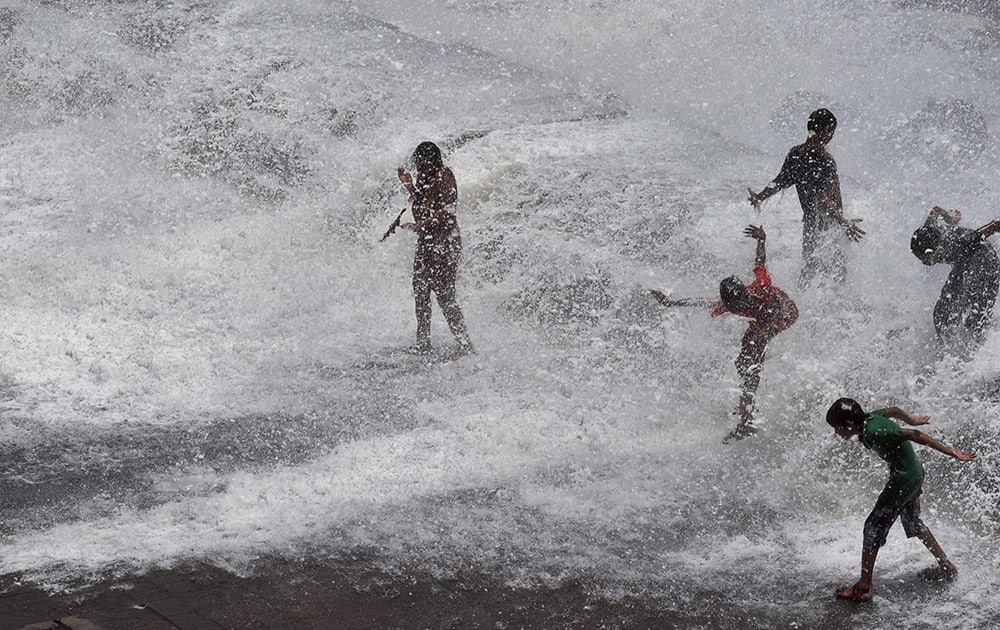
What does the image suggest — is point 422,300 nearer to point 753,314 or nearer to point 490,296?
point 490,296

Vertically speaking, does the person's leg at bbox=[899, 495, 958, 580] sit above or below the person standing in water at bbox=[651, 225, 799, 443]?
below

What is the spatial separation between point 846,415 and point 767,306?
1713 mm

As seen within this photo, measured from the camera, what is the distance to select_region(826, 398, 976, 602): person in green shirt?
4.94 m

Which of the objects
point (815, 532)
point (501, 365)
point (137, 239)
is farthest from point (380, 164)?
point (815, 532)

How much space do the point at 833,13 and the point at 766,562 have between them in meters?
12.4

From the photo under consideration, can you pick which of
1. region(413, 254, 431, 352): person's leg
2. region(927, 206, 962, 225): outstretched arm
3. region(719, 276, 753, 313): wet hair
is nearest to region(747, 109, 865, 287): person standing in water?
region(927, 206, 962, 225): outstretched arm

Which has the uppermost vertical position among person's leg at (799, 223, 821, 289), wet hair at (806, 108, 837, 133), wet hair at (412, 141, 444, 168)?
wet hair at (806, 108, 837, 133)

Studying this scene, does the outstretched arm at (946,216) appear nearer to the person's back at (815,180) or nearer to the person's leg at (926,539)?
the person's back at (815,180)

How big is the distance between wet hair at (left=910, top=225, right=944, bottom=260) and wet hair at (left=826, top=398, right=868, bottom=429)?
2698mm

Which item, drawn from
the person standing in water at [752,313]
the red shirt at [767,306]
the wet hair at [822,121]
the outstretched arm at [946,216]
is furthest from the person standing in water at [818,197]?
the red shirt at [767,306]

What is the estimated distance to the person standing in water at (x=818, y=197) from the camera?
8172 mm

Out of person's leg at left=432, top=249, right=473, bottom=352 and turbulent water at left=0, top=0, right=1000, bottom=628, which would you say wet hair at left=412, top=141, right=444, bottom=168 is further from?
turbulent water at left=0, top=0, right=1000, bottom=628

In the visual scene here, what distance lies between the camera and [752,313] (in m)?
6.59

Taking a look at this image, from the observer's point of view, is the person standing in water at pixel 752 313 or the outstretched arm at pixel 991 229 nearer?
the person standing in water at pixel 752 313
